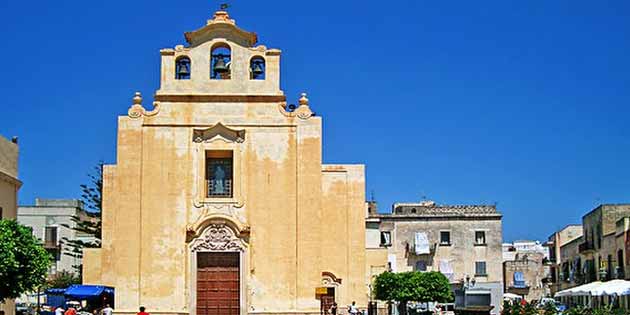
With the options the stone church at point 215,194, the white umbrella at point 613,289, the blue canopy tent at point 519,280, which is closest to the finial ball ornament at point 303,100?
the stone church at point 215,194

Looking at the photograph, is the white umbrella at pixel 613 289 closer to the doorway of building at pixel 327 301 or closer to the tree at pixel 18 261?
the doorway of building at pixel 327 301

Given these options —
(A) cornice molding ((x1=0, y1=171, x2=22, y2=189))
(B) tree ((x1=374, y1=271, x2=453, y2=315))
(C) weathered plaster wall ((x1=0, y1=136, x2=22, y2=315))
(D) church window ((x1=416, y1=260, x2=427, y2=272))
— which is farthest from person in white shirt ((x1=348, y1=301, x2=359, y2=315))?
(D) church window ((x1=416, y1=260, x2=427, y2=272))

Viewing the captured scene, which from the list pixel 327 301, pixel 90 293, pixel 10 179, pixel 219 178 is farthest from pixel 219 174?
pixel 10 179

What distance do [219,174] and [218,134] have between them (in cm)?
141

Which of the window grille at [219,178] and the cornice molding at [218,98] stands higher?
the cornice molding at [218,98]

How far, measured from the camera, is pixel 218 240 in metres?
33.2

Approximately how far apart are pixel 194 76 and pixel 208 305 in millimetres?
7937

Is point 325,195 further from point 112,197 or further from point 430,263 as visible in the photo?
point 430,263

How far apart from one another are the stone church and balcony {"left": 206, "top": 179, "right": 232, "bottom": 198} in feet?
0.11

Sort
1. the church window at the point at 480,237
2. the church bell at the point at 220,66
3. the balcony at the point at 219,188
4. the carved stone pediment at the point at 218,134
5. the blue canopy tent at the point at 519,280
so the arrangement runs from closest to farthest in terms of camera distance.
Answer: the carved stone pediment at the point at 218,134
the balcony at the point at 219,188
the church bell at the point at 220,66
the church window at the point at 480,237
the blue canopy tent at the point at 519,280

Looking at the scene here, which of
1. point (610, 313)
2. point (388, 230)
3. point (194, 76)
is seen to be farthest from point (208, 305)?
point (388, 230)

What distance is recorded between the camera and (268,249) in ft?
109

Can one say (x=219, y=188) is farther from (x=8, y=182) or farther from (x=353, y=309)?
(x=8, y=182)

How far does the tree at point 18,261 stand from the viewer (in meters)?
25.6
